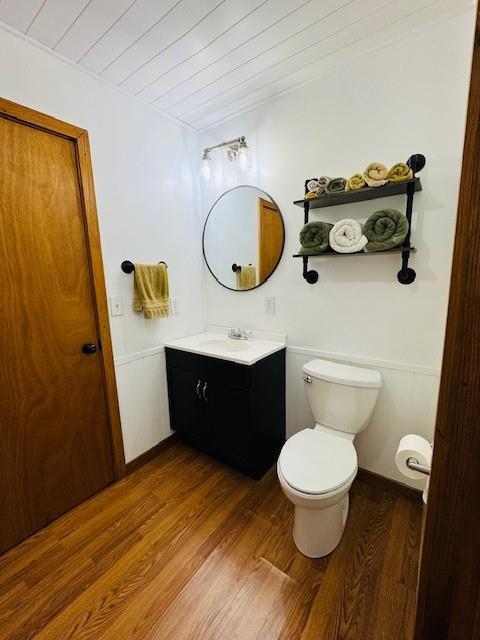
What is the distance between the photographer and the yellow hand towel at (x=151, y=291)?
185 cm

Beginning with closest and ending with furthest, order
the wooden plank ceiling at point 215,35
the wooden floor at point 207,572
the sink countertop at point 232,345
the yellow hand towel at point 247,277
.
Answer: the wooden floor at point 207,572 → the wooden plank ceiling at point 215,35 → the sink countertop at point 232,345 → the yellow hand towel at point 247,277

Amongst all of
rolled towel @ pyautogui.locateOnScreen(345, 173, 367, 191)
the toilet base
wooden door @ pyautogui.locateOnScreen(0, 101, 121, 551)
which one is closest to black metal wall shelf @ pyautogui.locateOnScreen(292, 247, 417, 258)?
rolled towel @ pyautogui.locateOnScreen(345, 173, 367, 191)

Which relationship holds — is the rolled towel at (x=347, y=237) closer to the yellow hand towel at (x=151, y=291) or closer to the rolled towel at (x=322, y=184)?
the rolled towel at (x=322, y=184)

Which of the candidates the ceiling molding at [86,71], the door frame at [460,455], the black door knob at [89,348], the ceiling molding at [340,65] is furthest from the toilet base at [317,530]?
the ceiling molding at [86,71]

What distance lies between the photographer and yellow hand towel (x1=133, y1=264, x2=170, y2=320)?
6.07ft

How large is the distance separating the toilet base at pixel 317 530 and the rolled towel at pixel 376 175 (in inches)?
59.9

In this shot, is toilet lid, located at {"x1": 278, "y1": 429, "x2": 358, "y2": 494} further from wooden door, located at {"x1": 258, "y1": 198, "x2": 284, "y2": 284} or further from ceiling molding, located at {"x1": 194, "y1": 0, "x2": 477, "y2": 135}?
ceiling molding, located at {"x1": 194, "y1": 0, "x2": 477, "y2": 135}

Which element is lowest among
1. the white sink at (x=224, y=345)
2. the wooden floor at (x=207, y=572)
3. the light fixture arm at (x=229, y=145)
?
the wooden floor at (x=207, y=572)

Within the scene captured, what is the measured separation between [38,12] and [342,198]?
1.60m

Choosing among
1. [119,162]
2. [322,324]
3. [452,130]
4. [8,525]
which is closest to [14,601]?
[8,525]

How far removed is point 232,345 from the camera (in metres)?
2.11

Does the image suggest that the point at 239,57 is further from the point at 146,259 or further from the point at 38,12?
the point at 146,259

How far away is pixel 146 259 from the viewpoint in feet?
6.36

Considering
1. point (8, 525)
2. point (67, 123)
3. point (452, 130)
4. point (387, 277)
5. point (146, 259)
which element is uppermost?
point (67, 123)
